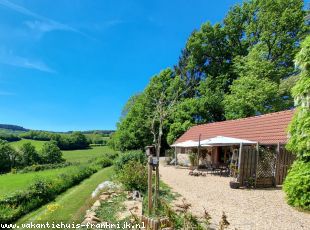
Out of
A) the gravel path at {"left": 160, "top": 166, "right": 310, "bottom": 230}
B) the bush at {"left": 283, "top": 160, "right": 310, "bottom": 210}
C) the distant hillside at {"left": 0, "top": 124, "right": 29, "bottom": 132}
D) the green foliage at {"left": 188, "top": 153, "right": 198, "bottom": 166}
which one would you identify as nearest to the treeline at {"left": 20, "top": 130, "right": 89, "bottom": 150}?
the distant hillside at {"left": 0, "top": 124, "right": 29, "bottom": 132}

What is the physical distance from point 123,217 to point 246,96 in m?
25.8

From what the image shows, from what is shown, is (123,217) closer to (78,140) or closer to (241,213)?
(241,213)

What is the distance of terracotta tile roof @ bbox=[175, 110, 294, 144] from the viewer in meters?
17.3

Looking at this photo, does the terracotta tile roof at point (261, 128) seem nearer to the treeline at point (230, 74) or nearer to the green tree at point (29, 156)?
the treeline at point (230, 74)

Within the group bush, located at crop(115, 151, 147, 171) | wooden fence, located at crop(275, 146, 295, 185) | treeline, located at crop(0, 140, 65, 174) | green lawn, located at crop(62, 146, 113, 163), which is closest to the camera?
wooden fence, located at crop(275, 146, 295, 185)

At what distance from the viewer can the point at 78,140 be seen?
75250 millimetres

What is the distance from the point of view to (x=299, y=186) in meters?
9.03

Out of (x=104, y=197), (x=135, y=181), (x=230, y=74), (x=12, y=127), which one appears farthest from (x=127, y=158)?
(x=12, y=127)

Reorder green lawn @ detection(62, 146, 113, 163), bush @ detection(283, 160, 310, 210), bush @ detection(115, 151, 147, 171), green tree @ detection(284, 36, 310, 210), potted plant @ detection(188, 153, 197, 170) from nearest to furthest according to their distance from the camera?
bush @ detection(283, 160, 310, 210) → green tree @ detection(284, 36, 310, 210) → bush @ detection(115, 151, 147, 171) → potted plant @ detection(188, 153, 197, 170) → green lawn @ detection(62, 146, 113, 163)

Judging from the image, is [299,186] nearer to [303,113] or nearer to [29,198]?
[303,113]

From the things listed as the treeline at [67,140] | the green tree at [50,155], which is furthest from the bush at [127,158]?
the treeline at [67,140]

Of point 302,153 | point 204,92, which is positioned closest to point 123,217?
point 302,153

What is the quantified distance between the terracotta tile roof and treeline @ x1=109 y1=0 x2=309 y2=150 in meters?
5.68

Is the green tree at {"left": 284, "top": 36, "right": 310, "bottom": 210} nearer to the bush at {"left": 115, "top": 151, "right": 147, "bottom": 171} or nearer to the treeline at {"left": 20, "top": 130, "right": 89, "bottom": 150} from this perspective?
the bush at {"left": 115, "top": 151, "right": 147, "bottom": 171}
